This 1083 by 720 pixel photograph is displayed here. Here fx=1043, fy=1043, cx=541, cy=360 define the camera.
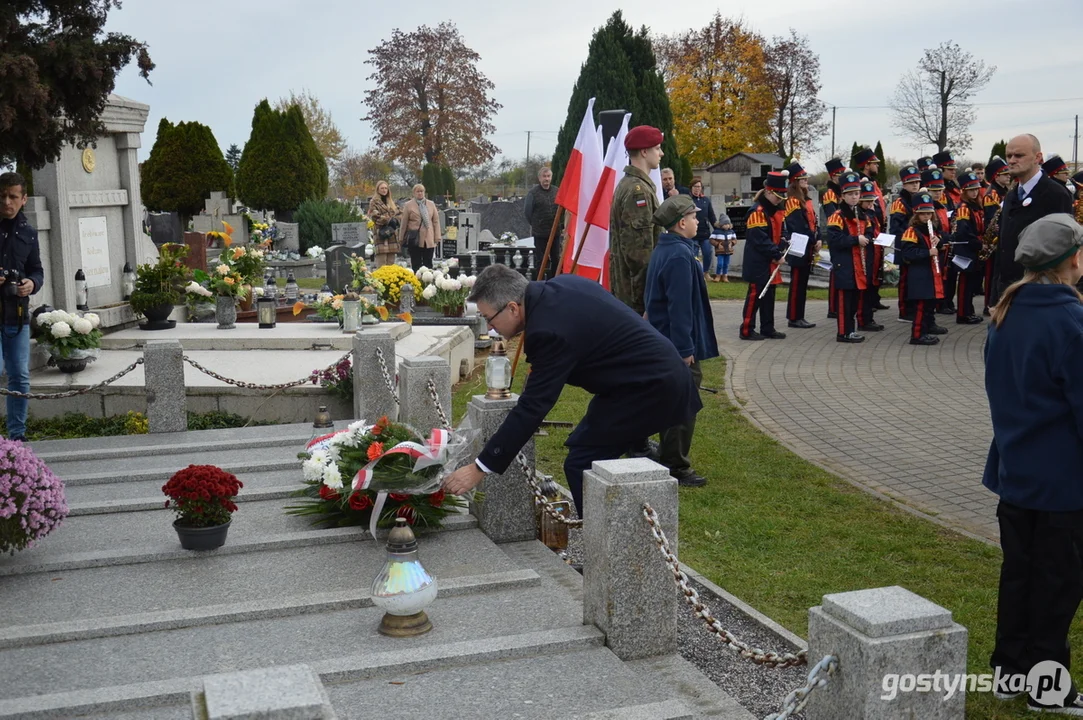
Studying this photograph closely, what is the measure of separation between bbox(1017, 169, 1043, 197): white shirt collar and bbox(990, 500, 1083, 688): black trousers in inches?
246

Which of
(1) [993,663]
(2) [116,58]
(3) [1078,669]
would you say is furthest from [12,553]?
(3) [1078,669]

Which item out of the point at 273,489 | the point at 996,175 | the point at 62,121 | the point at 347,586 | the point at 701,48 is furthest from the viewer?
the point at 701,48

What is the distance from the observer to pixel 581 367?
5438 mm

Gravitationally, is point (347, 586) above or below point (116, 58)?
below

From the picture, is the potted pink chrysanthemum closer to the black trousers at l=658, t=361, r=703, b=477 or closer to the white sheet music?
the black trousers at l=658, t=361, r=703, b=477

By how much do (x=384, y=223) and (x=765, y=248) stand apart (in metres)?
8.58

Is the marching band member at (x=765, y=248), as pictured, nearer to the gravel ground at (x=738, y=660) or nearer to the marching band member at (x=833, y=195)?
the marching band member at (x=833, y=195)

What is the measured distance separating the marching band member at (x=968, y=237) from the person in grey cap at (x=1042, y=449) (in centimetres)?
1218

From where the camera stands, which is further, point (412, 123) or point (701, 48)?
point (412, 123)

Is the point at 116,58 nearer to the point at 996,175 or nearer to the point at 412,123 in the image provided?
the point at 996,175

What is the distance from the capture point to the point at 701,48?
51.3 m

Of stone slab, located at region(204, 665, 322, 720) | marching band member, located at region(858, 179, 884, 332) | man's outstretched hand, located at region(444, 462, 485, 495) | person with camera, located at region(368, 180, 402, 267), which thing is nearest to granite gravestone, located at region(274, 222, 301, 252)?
person with camera, located at region(368, 180, 402, 267)

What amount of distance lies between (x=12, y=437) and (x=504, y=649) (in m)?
5.84

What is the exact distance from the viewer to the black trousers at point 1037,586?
4285mm
